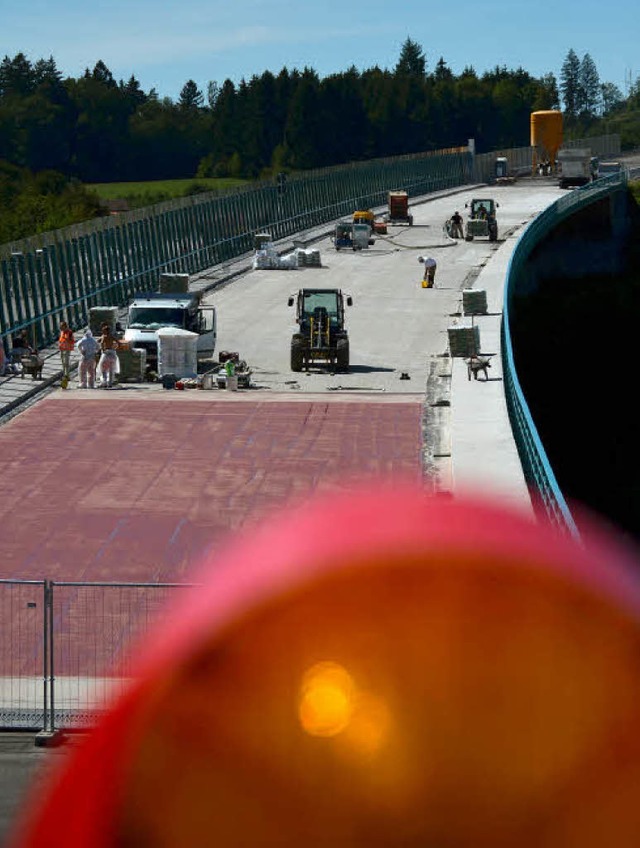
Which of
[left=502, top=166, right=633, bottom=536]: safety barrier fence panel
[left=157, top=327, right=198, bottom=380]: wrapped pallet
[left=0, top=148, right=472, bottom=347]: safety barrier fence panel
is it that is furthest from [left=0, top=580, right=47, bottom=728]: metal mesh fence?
[left=0, top=148, right=472, bottom=347]: safety barrier fence panel

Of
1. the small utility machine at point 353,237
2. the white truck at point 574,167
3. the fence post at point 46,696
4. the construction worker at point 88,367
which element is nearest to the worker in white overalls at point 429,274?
the small utility machine at point 353,237

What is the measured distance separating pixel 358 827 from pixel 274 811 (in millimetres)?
119

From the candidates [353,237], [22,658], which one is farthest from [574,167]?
[22,658]

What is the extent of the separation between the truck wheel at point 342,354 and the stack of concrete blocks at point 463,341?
97.9 inches

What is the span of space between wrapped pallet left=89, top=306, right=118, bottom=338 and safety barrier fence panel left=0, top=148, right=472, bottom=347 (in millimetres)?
1183

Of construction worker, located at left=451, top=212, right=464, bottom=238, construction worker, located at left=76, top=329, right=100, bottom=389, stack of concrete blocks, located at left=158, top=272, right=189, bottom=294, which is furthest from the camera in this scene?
construction worker, located at left=451, top=212, right=464, bottom=238

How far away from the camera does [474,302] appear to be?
49.5 metres

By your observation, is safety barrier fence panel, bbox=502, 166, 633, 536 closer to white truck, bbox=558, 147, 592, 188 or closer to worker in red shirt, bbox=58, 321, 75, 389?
worker in red shirt, bbox=58, 321, 75, 389

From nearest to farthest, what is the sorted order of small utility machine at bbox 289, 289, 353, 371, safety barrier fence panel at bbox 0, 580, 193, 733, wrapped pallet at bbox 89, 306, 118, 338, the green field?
safety barrier fence panel at bbox 0, 580, 193, 733 < small utility machine at bbox 289, 289, 353, 371 < wrapped pallet at bbox 89, 306, 118, 338 < the green field

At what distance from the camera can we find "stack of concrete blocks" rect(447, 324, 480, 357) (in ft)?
133

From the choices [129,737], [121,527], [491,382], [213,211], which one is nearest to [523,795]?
[129,737]

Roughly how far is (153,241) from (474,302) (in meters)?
16.5

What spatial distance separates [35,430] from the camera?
3375 centimetres

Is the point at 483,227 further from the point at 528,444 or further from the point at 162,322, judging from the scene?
the point at 528,444
